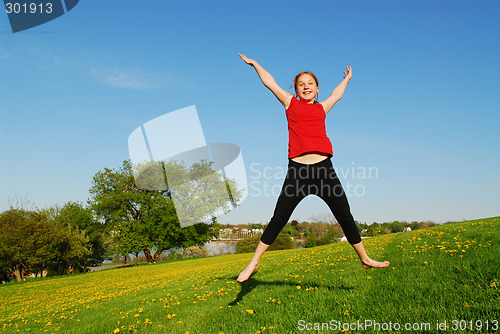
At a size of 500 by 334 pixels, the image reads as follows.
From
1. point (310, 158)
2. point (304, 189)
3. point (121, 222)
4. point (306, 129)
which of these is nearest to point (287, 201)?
point (304, 189)

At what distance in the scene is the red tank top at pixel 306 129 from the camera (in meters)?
4.29

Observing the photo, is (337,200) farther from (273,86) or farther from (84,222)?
(84,222)

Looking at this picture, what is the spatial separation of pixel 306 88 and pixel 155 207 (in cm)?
3896

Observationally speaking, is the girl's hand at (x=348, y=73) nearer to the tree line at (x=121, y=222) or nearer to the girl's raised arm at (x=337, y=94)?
the girl's raised arm at (x=337, y=94)

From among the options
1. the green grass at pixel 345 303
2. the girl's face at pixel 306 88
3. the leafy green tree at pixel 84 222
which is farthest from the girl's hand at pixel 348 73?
the leafy green tree at pixel 84 222

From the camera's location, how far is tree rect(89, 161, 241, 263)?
40094mm

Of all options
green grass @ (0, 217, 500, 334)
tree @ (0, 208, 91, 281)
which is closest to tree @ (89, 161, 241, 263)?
tree @ (0, 208, 91, 281)

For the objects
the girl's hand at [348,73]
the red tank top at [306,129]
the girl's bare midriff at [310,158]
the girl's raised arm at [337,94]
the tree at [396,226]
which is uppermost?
the girl's hand at [348,73]

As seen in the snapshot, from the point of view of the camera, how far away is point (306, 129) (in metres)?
4.36

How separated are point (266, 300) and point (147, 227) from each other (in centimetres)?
3775

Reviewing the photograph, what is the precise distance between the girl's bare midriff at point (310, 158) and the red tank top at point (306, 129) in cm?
7

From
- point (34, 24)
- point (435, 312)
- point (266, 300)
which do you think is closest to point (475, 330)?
point (435, 312)

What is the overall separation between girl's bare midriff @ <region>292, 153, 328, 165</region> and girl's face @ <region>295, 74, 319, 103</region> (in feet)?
3.02

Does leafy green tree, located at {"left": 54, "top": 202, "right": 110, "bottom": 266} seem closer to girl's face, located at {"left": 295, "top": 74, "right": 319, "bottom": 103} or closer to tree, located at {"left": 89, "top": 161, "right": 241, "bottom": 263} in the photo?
tree, located at {"left": 89, "top": 161, "right": 241, "bottom": 263}
